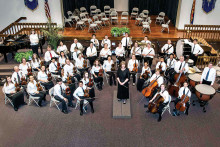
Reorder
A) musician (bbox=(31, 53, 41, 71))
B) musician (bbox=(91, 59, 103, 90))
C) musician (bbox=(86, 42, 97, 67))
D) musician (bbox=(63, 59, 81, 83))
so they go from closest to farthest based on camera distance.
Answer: musician (bbox=(63, 59, 81, 83))
musician (bbox=(91, 59, 103, 90))
musician (bbox=(31, 53, 41, 71))
musician (bbox=(86, 42, 97, 67))

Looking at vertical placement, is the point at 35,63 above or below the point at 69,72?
above

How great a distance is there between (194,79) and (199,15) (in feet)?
21.0

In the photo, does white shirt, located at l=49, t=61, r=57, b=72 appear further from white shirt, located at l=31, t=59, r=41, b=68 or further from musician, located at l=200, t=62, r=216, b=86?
musician, located at l=200, t=62, r=216, b=86

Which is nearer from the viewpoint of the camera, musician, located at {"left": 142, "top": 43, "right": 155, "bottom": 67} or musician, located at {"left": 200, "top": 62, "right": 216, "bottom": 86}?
musician, located at {"left": 200, "top": 62, "right": 216, "bottom": 86}

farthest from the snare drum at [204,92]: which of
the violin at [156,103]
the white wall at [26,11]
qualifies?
the white wall at [26,11]

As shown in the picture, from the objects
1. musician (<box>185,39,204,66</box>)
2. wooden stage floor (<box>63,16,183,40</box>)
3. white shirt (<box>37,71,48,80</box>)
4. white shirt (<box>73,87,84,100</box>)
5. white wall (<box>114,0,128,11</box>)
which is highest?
white wall (<box>114,0,128,11</box>)

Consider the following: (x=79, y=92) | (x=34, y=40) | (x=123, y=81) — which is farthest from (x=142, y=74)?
(x=34, y=40)

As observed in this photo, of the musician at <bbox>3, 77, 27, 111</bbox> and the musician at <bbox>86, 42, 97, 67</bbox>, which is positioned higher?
the musician at <bbox>86, 42, 97, 67</bbox>

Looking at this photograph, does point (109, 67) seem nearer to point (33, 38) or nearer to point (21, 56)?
point (33, 38)

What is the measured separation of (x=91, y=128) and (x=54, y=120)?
1.21 m

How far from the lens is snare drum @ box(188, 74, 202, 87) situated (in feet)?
25.1

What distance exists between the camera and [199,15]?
1267 cm

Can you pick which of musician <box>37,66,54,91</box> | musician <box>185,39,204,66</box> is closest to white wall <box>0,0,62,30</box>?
musician <box>37,66,54,91</box>

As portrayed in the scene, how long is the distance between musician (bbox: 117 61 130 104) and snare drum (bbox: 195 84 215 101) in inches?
87.2
